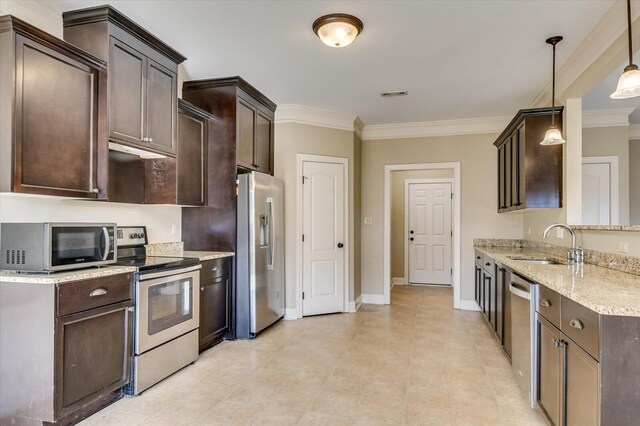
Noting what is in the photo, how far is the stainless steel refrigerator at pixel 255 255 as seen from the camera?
154 inches

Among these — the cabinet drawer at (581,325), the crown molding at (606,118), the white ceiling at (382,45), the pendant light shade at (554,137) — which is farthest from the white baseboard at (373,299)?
the cabinet drawer at (581,325)

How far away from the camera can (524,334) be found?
99.6 inches

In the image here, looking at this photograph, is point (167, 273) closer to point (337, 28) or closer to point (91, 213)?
point (91, 213)

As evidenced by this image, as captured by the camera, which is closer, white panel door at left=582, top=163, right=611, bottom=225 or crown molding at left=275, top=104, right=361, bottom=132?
white panel door at left=582, top=163, right=611, bottom=225

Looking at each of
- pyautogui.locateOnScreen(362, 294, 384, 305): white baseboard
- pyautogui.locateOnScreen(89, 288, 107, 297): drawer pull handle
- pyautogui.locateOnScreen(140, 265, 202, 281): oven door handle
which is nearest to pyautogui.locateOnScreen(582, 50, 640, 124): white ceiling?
pyautogui.locateOnScreen(362, 294, 384, 305): white baseboard

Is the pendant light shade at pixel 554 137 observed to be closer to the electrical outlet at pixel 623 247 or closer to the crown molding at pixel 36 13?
the electrical outlet at pixel 623 247

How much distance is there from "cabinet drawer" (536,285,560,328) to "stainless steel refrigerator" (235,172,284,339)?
2.59 m

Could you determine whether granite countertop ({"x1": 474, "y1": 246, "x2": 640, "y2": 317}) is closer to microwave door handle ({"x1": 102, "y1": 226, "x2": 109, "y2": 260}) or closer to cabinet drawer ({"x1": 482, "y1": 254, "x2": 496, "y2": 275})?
cabinet drawer ({"x1": 482, "y1": 254, "x2": 496, "y2": 275})

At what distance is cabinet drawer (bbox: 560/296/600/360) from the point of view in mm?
1580

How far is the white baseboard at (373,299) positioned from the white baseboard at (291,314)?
1.32 metres

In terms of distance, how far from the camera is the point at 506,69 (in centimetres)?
358

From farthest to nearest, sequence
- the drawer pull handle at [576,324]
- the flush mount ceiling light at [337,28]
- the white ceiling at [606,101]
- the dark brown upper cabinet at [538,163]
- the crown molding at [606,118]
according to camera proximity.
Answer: the crown molding at [606,118]
the white ceiling at [606,101]
the dark brown upper cabinet at [538,163]
the flush mount ceiling light at [337,28]
the drawer pull handle at [576,324]

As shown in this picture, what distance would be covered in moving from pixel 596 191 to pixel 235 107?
175 inches

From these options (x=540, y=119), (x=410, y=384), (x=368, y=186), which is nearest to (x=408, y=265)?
(x=368, y=186)
